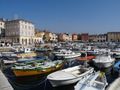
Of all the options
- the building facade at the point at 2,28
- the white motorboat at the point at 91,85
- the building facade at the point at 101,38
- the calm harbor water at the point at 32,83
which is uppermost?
the building facade at the point at 2,28

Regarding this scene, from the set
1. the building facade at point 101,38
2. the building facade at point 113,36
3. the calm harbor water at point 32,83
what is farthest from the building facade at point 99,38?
the calm harbor water at point 32,83

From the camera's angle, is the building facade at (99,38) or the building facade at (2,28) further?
the building facade at (99,38)

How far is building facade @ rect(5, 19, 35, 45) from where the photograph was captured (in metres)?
108

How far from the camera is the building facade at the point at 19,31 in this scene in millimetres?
107812

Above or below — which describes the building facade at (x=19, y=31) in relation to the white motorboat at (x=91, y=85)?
above

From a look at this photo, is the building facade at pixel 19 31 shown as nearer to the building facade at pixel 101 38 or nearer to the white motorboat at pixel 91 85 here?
the building facade at pixel 101 38

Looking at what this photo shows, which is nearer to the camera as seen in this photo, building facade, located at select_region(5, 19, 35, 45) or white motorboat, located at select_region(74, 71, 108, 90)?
white motorboat, located at select_region(74, 71, 108, 90)

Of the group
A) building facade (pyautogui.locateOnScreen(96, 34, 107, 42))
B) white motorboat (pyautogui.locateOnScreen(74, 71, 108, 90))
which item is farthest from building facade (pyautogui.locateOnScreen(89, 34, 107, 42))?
white motorboat (pyautogui.locateOnScreen(74, 71, 108, 90))

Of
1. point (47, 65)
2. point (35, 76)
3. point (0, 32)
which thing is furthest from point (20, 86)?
point (0, 32)

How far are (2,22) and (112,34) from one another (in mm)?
101648

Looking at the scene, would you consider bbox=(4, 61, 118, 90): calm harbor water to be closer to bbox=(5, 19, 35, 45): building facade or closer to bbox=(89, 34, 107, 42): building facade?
bbox=(5, 19, 35, 45): building facade

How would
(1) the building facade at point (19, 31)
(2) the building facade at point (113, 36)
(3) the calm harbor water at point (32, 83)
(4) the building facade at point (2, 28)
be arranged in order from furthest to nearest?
(2) the building facade at point (113, 36) < (4) the building facade at point (2, 28) < (1) the building facade at point (19, 31) < (3) the calm harbor water at point (32, 83)

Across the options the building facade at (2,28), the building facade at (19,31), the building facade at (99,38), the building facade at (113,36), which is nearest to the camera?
the building facade at (19,31)

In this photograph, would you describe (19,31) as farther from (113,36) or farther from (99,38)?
(113,36)
